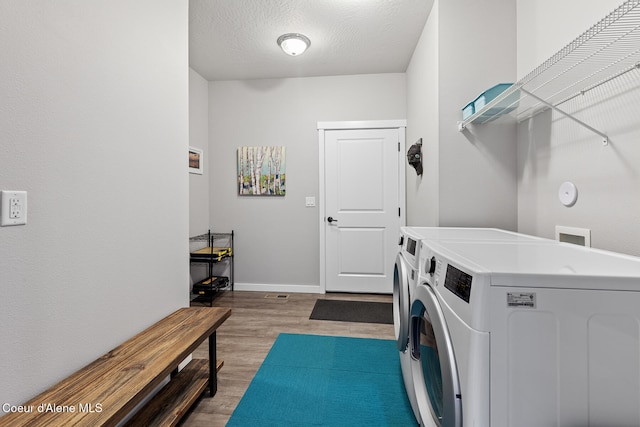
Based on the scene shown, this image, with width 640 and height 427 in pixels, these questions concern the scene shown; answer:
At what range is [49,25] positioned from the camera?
1.00 metres

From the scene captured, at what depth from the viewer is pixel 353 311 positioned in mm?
2957

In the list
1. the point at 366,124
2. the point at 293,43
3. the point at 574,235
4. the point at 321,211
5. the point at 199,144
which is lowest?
the point at 574,235

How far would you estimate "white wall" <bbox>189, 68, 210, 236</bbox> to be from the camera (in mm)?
3305

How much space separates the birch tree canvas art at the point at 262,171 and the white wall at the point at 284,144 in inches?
3.1

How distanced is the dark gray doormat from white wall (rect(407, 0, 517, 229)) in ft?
3.97

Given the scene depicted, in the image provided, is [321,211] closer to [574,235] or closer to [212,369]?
[212,369]

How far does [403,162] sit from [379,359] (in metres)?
2.14

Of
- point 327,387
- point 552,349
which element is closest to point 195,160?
point 327,387

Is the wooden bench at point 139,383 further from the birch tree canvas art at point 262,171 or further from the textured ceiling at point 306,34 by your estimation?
the textured ceiling at point 306,34

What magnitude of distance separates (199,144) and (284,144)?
39.0 inches

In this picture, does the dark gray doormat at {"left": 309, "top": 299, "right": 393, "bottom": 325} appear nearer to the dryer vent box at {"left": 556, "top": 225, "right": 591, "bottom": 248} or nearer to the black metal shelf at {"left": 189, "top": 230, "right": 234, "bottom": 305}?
the black metal shelf at {"left": 189, "top": 230, "right": 234, "bottom": 305}

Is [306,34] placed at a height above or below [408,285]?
above

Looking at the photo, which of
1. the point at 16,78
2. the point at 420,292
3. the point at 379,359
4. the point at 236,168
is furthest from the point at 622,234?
the point at 236,168

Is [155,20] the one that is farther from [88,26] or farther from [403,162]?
[403,162]
